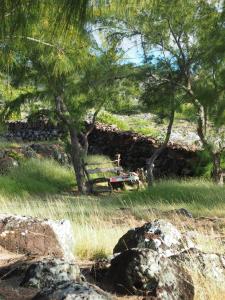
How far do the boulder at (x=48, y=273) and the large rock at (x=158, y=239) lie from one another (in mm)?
1255

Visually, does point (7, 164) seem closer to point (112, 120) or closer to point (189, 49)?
point (189, 49)

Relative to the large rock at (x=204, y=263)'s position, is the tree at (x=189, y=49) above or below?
above

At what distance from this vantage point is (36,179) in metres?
17.5

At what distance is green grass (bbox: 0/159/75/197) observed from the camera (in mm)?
15070

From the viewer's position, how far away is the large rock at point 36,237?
5.61 meters

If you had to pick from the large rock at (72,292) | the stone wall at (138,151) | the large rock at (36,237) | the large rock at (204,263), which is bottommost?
the stone wall at (138,151)

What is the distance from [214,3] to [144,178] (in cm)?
702

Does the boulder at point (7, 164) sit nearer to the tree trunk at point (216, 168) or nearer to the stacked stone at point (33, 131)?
the tree trunk at point (216, 168)

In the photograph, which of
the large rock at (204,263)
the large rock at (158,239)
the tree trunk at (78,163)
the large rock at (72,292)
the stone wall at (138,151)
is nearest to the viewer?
the large rock at (72,292)

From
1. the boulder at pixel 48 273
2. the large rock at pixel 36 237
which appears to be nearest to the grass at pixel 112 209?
the large rock at pixel 36 237

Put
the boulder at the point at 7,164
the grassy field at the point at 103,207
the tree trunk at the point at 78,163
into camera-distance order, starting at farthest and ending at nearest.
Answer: the boulder at the point at 7,164 → the tree trunk at the point at 78,163 → the grassy field at the point at 103,207

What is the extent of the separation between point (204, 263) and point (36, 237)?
1.98 metres

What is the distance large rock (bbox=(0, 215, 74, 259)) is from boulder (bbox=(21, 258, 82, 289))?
4.03ft

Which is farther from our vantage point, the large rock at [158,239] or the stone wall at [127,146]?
the stone wall at [127,146]
